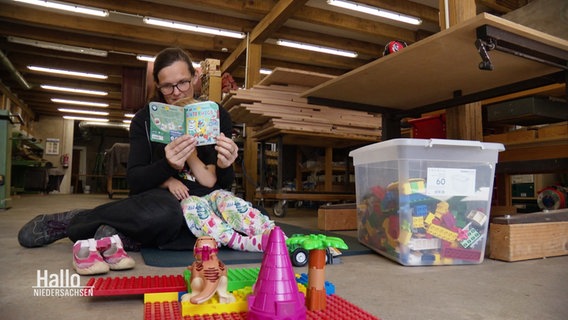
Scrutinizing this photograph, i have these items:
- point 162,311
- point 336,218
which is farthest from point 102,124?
point 162,311

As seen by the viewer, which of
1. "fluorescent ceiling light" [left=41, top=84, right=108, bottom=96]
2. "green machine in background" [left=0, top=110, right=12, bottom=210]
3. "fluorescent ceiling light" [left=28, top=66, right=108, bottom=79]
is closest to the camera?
"green machine in background" [left=0, top=110, right=12, bottom=210]

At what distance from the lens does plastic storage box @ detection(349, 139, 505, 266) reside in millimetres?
1350

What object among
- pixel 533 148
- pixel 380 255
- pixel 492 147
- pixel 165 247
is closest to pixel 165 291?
pixel 165 247

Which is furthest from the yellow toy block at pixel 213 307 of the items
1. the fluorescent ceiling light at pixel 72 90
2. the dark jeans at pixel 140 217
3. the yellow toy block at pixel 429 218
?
the fluorescent ceiling light at pixel 72 90

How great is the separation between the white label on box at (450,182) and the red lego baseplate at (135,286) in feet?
2.94

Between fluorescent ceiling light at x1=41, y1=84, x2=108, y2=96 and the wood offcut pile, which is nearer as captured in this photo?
the wood offcut pile

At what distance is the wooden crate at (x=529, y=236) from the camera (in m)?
1.47

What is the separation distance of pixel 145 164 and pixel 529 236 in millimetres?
1532

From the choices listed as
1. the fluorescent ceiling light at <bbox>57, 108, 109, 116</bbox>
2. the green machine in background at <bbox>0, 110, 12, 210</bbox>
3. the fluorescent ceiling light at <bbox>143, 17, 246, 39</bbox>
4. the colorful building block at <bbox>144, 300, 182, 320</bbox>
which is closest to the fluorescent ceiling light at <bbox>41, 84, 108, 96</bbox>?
the fluorescent ceiling light at <bbox>57, 108, 109, 116</bbox>

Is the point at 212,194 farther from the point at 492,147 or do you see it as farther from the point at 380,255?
the point at 492,147

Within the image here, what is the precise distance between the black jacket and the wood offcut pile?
1972mm

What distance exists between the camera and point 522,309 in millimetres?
870

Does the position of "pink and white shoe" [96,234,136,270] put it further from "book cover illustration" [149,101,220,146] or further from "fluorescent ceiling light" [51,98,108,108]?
"fluorescent ceiling light" [51,98,108,108]

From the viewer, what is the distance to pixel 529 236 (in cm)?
152
